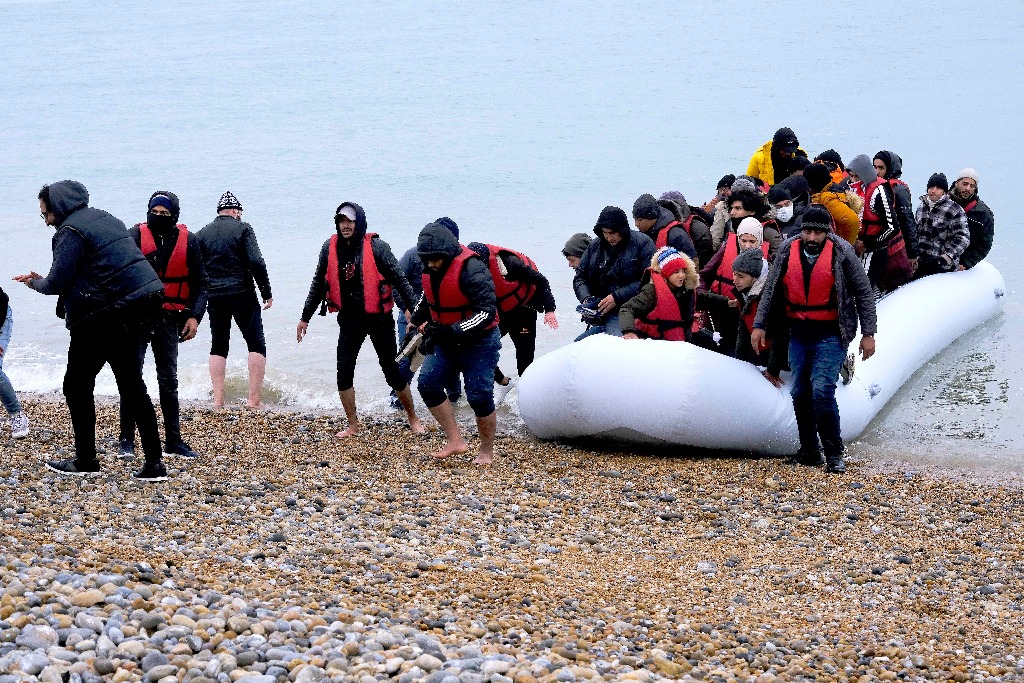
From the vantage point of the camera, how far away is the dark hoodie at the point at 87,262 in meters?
5.84

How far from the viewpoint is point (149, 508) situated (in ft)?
19.0

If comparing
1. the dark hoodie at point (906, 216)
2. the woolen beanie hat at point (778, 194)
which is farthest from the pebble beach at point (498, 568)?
the dark hoodie at point (906, 216)

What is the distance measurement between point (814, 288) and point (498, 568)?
2528mm

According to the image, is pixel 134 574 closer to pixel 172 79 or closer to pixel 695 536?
pixel 695 536

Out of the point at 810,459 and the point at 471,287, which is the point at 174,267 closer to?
the point at 471,287

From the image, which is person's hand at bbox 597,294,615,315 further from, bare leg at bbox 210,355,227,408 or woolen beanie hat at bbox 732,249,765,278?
bare leg at bbox 210,355,227,408

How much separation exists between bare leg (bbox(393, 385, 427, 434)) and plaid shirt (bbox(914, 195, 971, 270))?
4.82 m

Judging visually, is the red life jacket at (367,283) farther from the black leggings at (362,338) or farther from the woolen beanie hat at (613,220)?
the woolen beanie hat at (613,220)

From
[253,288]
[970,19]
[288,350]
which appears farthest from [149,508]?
[970,19]

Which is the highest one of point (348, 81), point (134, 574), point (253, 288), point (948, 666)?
point (348, 81)

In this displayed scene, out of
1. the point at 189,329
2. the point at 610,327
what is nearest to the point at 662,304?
the point at 610,327

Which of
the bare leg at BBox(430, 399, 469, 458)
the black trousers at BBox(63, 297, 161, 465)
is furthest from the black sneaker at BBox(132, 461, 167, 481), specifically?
the bare leg at BBox(430, 399, 469, 458)

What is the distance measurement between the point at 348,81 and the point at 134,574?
37.2 metres

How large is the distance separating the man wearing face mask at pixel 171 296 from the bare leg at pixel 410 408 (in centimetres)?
139
